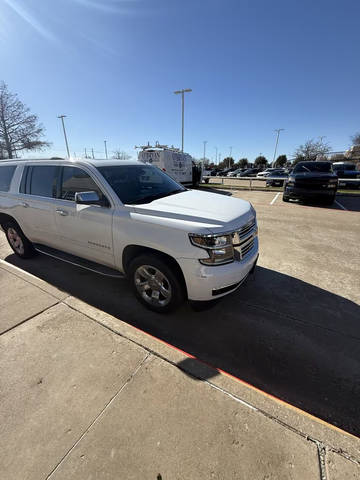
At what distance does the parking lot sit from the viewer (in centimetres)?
191

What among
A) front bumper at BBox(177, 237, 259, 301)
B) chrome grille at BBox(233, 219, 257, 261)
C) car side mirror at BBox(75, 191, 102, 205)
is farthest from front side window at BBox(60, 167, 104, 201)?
chrome grille at BBox(233, 219, 257, 261)

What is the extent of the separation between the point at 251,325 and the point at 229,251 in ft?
3.16

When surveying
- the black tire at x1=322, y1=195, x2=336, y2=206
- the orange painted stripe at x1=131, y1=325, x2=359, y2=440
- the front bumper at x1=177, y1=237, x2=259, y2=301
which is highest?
the front bumper at x1=177, y1=237, x2=259, y2=301

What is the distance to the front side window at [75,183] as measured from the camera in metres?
2.92

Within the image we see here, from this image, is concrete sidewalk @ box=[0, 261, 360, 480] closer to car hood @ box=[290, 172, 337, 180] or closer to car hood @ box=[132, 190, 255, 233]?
car hood @ box=[132, 190, 255, 233]

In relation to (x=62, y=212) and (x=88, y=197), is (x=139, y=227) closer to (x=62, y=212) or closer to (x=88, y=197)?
(x=88, y=197)

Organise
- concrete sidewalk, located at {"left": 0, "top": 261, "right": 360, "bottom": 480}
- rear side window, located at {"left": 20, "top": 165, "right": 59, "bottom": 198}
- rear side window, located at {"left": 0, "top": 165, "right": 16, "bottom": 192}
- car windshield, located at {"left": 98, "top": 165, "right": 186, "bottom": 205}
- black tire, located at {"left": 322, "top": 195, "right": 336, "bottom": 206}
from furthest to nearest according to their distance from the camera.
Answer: black tire, located at {"left": 322, "top": 195, "right": 336, "bottom": 206}, rear side window, located at {"left": 0, "top": 165, "right": 16, "bottom": 192}, rear side window, located at {"left": 20, "top": 165, "right": 59, "bottom": 198}, car windshield, located at {"left": 98, "top": 165, "right": 186, "bottom": 205}, concrete sidewalk, located at {"left": 0, "top": 261, "right": 360, "bottom": 480}

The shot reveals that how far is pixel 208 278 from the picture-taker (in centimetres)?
221

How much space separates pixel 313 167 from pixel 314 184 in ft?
4.85

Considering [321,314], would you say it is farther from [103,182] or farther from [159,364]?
[103,182]

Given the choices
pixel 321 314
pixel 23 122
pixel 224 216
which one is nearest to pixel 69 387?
pixel 224 216

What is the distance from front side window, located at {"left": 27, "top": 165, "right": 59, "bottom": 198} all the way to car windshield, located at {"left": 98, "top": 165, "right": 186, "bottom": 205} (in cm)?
98

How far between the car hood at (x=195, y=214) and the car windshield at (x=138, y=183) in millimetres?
274

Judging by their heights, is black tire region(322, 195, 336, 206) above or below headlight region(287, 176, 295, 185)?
below
